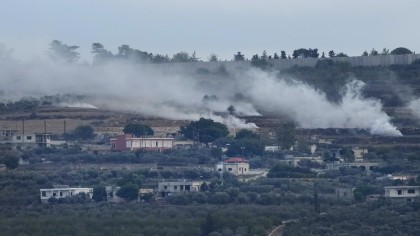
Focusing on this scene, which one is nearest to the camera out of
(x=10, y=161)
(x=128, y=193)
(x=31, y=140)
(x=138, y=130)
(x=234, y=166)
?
(x=128, y=193)

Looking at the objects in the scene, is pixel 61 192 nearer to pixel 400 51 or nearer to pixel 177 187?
pixel 177 187

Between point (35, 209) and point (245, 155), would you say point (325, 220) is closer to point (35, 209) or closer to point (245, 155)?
point (35, 209)

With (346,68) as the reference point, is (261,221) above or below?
below

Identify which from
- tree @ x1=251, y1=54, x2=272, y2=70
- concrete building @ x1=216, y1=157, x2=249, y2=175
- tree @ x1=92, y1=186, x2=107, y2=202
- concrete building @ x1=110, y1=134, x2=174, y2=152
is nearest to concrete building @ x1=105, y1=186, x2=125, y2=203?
tree @ x1=92, y1=186, x2=107, y2=202

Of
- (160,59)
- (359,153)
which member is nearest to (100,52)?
(160,59)

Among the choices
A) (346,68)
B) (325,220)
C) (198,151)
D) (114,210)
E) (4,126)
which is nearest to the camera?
(325,220)

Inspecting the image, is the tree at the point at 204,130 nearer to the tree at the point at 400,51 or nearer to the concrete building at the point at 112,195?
the concrete building at the point at 112,195

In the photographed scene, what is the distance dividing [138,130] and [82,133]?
92.2 inches

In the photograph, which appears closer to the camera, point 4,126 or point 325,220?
point 325,220

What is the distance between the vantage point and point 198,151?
76250 mm

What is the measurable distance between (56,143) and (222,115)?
10406mm

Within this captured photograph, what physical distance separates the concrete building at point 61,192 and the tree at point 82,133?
17.1 metres

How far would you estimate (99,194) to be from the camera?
62.7m

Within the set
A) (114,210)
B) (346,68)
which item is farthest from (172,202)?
(346,68)
